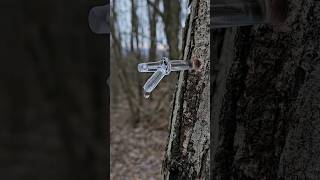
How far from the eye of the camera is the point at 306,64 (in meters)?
0.70

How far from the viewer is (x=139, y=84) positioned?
17.1 ft

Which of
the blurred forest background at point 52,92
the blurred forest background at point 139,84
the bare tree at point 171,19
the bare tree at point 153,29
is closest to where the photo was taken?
the blurred forest background at point 52,92

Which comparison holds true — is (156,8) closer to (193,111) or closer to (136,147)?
(136,147)

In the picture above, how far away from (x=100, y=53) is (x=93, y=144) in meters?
0.09

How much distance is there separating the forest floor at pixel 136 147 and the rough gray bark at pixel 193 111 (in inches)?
127

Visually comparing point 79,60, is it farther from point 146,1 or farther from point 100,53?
point 146,1

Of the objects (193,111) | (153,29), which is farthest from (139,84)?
(193,111)

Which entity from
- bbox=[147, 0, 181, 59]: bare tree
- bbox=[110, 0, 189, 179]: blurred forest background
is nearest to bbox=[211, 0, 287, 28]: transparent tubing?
bbox=[110, 0, 189, 179]: blurred forest background

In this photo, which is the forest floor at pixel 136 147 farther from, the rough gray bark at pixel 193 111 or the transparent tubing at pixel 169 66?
the transparent tubing at pixel 169 66

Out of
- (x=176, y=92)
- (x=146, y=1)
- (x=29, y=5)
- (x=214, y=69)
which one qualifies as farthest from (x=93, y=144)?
(x=146, y=1)

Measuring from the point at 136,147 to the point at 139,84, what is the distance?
0.69 metres

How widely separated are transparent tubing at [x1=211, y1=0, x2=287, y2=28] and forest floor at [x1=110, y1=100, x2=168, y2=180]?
348cm

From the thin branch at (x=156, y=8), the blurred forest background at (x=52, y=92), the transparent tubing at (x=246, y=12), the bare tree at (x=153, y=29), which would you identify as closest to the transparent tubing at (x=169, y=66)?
the transparent tubing at (x=246, y=12)

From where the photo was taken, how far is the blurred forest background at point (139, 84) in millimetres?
4477
